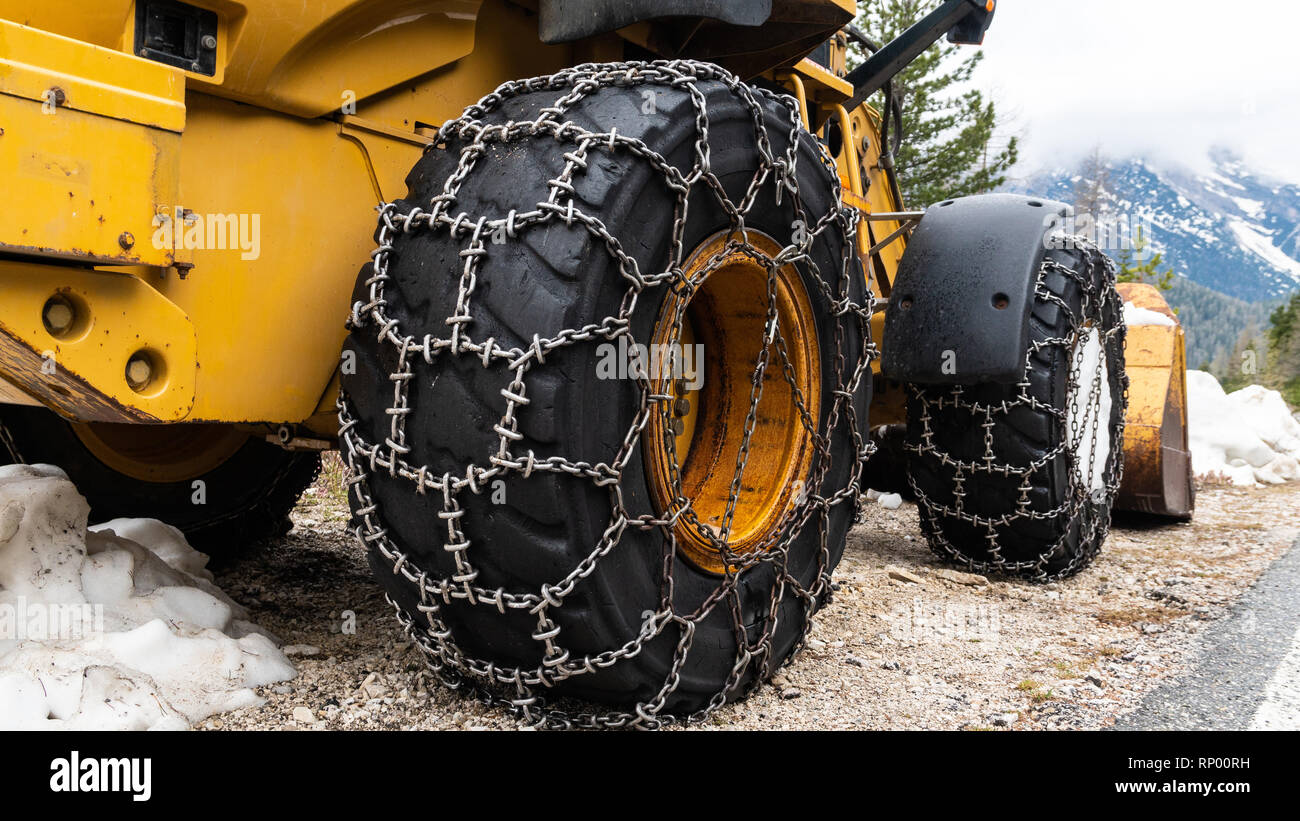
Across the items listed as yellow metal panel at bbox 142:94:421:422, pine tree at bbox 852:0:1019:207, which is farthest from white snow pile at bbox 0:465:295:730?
pine tree at bbox 852:0:1019:207

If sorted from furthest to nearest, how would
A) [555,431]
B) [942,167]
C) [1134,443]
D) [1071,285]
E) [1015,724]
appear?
[942,167]
[1134,443]
[1071,285]
[1015,724]
[555,431]

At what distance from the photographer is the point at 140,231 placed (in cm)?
168

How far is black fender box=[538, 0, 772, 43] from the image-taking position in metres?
2.22

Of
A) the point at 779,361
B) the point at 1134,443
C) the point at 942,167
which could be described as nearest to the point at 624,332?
the point at 779,361

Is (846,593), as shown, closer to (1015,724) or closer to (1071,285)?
(1015,724)

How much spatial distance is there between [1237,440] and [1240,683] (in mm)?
7304

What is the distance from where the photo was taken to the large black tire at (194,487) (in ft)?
8.93

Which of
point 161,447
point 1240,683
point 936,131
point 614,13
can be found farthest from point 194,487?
point 936,131

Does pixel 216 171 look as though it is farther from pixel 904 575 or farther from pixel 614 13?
pixel 904 575

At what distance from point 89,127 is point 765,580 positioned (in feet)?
5.36

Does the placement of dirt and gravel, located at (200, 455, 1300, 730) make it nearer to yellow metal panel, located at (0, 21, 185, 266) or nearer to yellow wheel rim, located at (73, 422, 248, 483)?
yellow wheel rim, located at (73, 422, 248, 483)

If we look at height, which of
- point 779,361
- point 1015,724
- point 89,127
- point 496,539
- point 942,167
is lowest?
point 1015,724

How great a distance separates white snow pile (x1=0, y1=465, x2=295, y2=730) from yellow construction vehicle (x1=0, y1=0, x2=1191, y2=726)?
0.41m

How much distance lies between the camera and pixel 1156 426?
5.20 m
